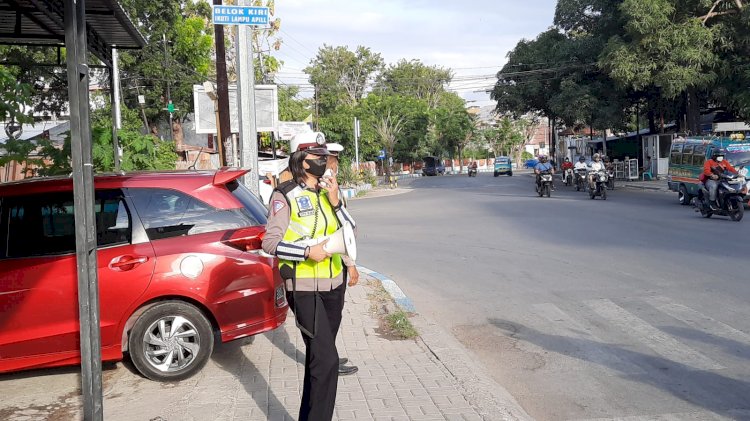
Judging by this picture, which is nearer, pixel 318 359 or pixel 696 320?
pixel 318 359

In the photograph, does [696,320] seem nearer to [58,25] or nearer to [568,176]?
[58,25]

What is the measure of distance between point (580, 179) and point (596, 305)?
2628cm

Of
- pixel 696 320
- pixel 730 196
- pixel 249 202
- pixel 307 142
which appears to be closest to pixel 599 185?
pixel 730 196

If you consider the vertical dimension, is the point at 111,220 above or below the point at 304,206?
below

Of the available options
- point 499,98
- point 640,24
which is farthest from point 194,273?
point 499,98

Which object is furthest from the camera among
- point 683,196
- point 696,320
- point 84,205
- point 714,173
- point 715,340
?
point 683,196

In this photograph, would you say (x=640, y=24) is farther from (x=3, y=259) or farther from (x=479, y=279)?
(x=3, y=259)

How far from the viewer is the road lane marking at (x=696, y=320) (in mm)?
6798

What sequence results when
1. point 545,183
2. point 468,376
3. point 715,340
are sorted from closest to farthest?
point 468,376
point 715,340
point 545,183

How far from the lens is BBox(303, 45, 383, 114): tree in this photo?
251 feet

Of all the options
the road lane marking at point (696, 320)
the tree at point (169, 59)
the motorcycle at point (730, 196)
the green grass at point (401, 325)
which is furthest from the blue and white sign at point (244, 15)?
the tree at point (169, 59)

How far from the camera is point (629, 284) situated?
31.3 ft

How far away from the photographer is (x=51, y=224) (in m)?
5.68

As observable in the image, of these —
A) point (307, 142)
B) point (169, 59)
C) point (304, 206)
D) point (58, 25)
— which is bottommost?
point (304, 206)
